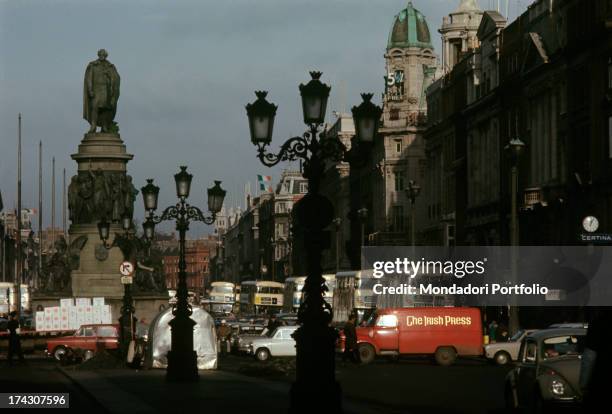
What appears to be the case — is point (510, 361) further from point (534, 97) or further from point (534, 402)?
point (534, 97)

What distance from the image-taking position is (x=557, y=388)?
976 inches

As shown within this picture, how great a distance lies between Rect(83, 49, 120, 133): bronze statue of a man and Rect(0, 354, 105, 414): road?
74.3 feet

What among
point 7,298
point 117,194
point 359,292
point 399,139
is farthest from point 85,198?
point 399,139

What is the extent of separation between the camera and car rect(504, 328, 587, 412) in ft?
81.0

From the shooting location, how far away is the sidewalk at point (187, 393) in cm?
3122

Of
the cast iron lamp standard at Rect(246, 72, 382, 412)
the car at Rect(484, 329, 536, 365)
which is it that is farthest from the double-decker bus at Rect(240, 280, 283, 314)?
the cast iron lamp standard at Rect(246, 72, 382, 412)

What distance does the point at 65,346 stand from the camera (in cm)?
6262

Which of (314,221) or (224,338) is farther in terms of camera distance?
(224,338)

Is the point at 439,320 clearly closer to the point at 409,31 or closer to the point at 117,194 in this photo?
the point at 117,194

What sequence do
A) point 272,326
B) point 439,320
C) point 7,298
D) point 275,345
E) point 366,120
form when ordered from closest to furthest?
point 366,120, point 439,320, point 275,345, point 272,326, point 7,298

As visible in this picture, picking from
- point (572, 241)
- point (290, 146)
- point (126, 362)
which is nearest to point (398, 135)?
point (572, 241)

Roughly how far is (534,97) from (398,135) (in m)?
59.1

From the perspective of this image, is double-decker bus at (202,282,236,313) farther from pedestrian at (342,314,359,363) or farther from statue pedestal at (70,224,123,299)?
pedestrian at (342,314,359,363)

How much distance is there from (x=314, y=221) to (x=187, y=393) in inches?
436
